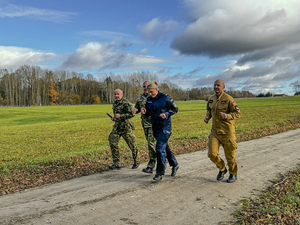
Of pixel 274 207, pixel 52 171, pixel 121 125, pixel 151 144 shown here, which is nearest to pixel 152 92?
pixel 151 144

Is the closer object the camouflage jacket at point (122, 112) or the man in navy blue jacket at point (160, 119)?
the man in navy blue jacket at point (160, 119)

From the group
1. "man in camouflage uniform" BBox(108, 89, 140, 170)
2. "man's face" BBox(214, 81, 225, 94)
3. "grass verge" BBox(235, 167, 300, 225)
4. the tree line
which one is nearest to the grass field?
"man in camouflage uniform" BBox(108, 89, 140, 170)

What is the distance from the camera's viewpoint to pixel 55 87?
117 m

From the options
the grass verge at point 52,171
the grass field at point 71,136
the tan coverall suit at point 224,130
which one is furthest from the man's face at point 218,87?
the grass field at point 71,136

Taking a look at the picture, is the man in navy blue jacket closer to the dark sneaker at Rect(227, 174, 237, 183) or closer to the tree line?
the dark sneaker at Rect(227, 174, 237, 183)

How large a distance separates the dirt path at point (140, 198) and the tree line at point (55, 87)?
96.2m

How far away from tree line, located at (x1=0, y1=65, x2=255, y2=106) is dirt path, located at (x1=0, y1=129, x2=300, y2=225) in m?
96.2

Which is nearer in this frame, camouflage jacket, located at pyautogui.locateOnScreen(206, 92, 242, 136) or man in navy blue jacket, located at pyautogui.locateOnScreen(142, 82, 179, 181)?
camouflage jacket, located at pyautogui.locateOnScreen(206, 92, 242, 136)

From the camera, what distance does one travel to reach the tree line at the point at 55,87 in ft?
349

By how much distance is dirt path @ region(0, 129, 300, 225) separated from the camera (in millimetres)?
4367

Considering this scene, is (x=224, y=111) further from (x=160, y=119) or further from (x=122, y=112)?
(x=122, y=112)

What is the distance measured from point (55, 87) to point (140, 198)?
120 m

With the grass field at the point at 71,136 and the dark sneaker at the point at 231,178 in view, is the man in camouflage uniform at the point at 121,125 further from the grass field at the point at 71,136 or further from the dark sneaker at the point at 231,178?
the grass field at the point at 71,136

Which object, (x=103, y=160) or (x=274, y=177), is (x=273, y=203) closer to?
(x=274, y=177)
